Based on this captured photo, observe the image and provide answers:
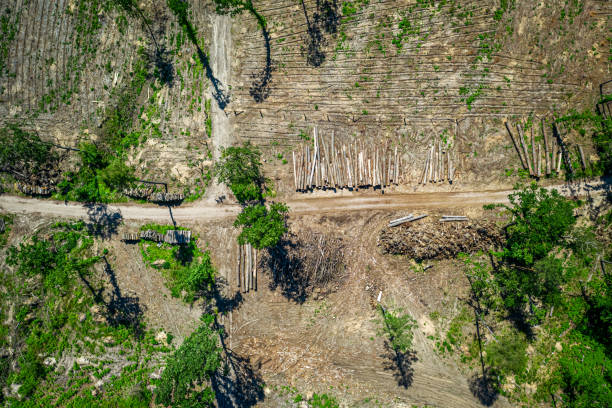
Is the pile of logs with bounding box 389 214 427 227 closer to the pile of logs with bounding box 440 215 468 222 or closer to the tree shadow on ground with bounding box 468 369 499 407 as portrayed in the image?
the pile of logs with bounding box 440 215 468 222

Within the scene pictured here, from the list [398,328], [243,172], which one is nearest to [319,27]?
[243,172]

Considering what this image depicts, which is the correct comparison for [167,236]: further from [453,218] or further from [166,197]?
[453,218]

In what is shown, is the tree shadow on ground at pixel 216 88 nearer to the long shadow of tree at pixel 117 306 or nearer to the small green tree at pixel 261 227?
the small green tree at pixel 261 227

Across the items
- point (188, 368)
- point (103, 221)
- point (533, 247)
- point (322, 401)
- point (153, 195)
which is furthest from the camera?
point (103, 221)

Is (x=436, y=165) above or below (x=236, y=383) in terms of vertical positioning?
above

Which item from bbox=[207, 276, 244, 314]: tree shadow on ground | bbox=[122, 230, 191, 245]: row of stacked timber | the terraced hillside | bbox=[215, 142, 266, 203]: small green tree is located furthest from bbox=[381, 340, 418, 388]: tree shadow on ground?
bbox=[122, 230, 191, 245]: row of stacked timber

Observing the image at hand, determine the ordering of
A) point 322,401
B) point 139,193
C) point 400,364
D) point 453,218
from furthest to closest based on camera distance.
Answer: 1. point 139,193
2. point 453,218
3. point 322,401
4. point 400,364
